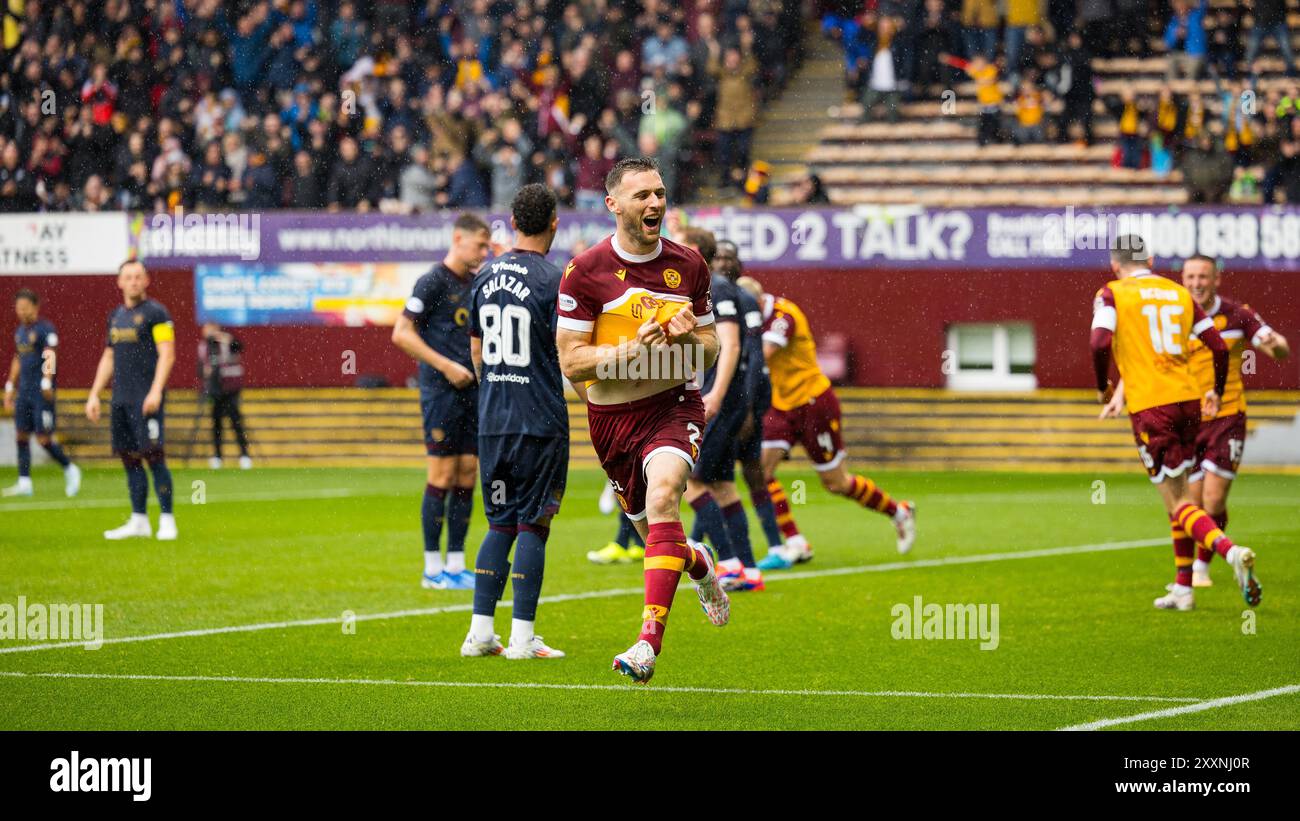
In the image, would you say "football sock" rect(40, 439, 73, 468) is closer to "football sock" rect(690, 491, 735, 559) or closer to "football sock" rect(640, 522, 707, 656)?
"football sock" rect(690, 491, 735, 559)

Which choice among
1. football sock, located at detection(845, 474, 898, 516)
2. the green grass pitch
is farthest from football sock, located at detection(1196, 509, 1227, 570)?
football sock, located at detection(845, 474, 898, 516)

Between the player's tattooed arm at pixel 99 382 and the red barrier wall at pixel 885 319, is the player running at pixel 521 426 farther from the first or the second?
the red barrier wall at pixel 885 319

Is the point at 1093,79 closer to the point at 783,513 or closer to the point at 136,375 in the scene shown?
the point at 783,513

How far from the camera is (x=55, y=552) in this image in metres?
14.8

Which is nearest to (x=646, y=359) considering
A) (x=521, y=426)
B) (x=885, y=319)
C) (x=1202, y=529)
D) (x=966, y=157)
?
(x=521, y=426)

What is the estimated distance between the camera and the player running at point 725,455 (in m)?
12.0

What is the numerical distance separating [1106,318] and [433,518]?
4.62 metres

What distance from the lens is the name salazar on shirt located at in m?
8.16

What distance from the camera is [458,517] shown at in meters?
12.6

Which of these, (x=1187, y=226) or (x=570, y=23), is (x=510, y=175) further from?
(x=1187, y=226)

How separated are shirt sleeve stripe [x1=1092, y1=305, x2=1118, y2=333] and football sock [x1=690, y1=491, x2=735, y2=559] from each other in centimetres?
280

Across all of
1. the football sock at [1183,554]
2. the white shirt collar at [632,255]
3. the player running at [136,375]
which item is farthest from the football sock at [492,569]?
the player running at [136,375]

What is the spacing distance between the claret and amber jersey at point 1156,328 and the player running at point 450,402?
4.08 m

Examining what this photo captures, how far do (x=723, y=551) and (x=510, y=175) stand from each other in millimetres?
16390
